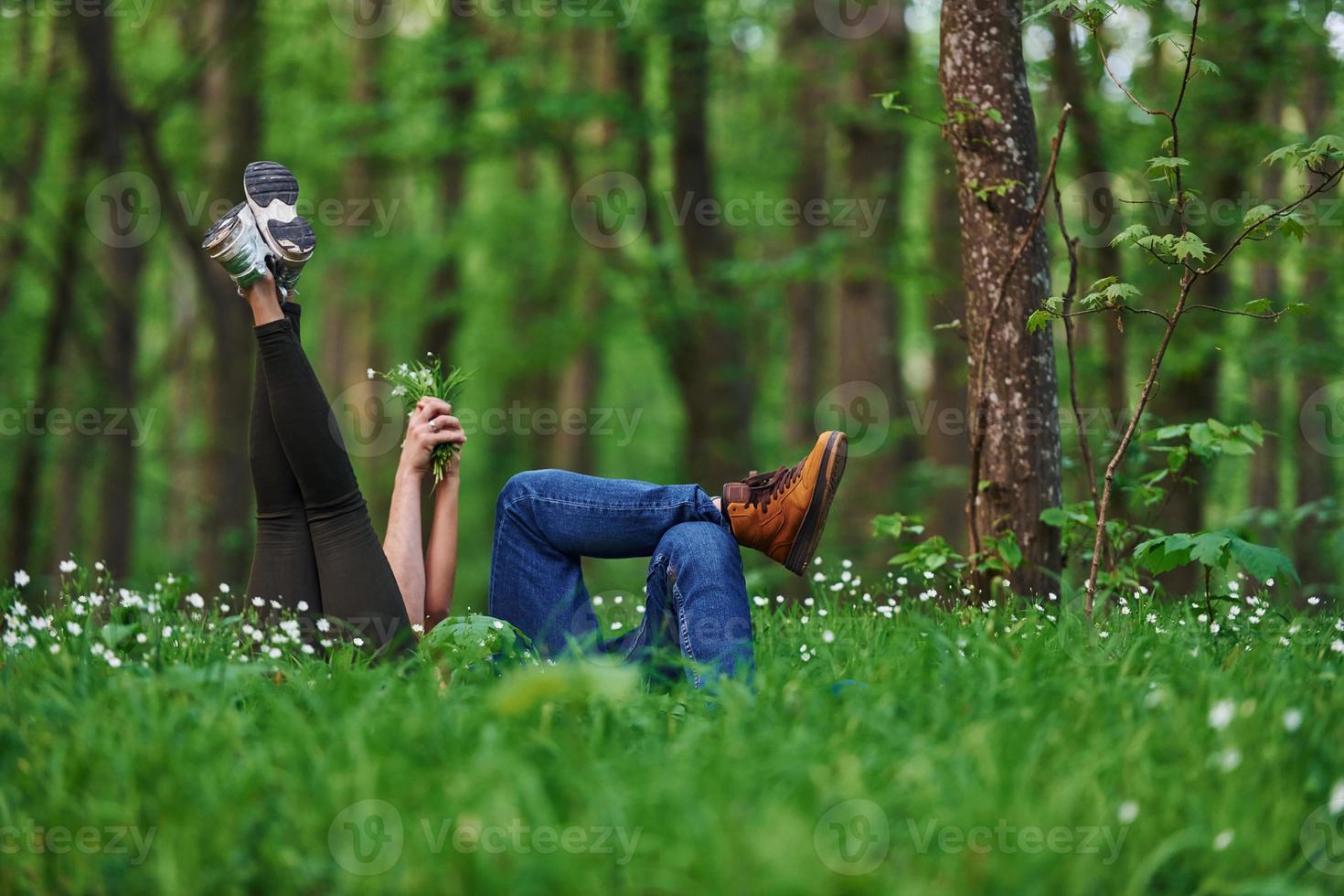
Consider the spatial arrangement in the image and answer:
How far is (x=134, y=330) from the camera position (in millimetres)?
10352

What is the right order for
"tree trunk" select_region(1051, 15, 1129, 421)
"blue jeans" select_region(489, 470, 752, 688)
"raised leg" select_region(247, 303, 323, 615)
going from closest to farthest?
"blue jeans" select_region(489, 470, 752, 688)
"raised leg" select_region(247, 303, 323, 615)
"tree trunk" select_region(1051, 15, 1129, 421)

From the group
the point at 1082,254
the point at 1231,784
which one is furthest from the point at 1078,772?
the point at 1082,254

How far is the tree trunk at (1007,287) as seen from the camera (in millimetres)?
4246

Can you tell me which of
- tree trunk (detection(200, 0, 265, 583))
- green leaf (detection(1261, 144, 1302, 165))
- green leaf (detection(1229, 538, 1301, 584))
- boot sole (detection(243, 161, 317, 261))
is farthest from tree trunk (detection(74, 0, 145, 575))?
green leaf (detection(1229, 538, 1301, 584))

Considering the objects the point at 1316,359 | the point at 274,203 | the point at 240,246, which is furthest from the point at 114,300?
the point at 1316,359

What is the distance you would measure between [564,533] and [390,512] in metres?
0.56

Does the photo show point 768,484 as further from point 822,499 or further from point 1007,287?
point 1007,287

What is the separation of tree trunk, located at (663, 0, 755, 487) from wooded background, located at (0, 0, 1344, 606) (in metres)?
0.02

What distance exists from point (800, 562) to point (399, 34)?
13202 millimetres

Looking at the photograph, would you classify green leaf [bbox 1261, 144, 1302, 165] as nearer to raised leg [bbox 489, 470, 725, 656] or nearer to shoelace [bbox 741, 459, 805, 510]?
shoelace [bbox 741, 459, 805, 510]

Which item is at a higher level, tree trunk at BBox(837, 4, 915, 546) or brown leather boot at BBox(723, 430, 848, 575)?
tree trunk at BBox(837, 4, 915, 546)

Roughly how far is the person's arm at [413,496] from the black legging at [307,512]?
0.53 feet

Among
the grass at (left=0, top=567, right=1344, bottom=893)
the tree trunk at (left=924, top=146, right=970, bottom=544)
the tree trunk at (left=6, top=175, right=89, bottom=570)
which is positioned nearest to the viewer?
the grass at (left=0, top=567, right=1344, bottom=893)

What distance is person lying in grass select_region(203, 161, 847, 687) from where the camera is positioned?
3.45m
